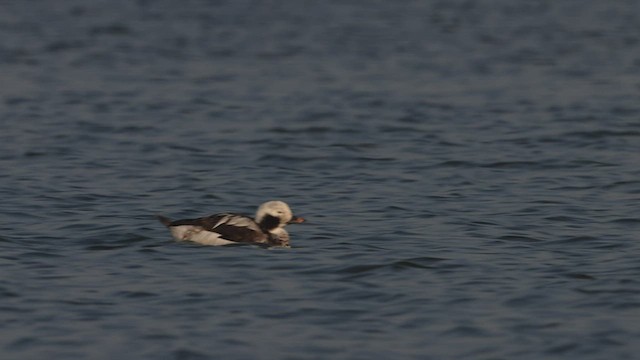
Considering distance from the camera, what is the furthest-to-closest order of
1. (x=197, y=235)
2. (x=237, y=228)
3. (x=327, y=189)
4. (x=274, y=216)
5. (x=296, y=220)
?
(x=327, y=189)
(x=296, y=220)
(x=274, y=216)
(x=237, y=228)
(x=197, y=235)

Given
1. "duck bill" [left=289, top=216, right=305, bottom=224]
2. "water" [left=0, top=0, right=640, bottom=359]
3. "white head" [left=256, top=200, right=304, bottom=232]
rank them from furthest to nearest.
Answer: "duck bill" [left=289, top=216, right=305, bottom=224] < "white head" [left=256, top=200, right=304, bottom=232] < "water" [left=0, top=0, right=640, bottom=359]

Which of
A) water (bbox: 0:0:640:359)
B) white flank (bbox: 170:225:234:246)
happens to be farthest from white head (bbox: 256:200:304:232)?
white flank (bbox: 170:225:234:246)

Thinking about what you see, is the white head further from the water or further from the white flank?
the white flank

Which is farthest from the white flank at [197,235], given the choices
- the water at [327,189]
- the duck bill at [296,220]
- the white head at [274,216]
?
the duck bill at [296,220]

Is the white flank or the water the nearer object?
the water

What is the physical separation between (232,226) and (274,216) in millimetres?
488

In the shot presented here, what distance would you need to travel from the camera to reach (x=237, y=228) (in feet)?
50.8

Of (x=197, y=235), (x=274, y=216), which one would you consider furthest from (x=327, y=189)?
(x=197, y=235)

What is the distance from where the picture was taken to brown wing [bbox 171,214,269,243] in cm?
1534

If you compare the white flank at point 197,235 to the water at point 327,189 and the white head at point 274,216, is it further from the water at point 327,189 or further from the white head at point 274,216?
the white head at point 274,216

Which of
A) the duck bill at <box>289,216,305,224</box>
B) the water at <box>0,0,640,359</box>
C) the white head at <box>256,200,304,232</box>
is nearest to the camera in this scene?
Result: the water at <box>0,0,640,359</box>

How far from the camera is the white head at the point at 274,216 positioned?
615 inches

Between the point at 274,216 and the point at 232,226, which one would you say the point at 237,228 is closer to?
the point at 232,226

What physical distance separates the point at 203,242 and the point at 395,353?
430cm
